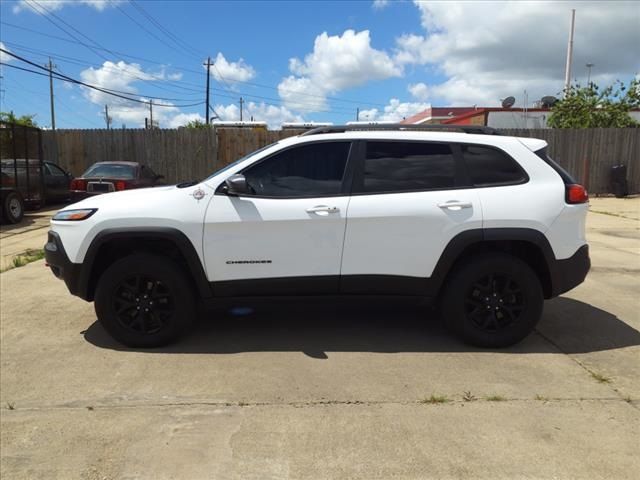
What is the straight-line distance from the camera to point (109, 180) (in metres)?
11.9

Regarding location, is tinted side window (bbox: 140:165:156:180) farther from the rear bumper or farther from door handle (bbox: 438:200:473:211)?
the rear bumper

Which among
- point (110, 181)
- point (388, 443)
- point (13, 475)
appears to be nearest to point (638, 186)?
point (110, 181)

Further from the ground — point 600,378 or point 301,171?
point 301,171

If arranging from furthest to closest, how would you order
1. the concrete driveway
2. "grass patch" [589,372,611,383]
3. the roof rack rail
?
the roof rack rail < "grass patch" [589,372,611,383] < the concrete driveway

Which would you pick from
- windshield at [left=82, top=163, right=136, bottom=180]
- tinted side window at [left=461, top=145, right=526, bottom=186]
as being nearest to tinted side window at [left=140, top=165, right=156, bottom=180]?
windshield at [left=82, top=163, right=136, bottom=180]

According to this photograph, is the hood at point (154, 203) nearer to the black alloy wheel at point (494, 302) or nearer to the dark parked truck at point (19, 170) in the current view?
the black alloy wheel at point (494, 302)

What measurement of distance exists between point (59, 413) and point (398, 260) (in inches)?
106

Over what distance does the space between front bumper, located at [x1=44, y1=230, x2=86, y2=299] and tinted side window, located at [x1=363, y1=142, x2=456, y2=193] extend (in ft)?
8.21

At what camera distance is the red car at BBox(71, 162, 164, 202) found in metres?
11.9

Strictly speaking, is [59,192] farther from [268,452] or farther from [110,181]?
[268,452]

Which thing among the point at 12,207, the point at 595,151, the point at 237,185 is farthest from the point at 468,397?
the point at 595,151

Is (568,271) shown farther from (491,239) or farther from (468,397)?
(468,397)

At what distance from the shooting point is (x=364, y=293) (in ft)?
14.3

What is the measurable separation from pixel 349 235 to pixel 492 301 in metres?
1.32
